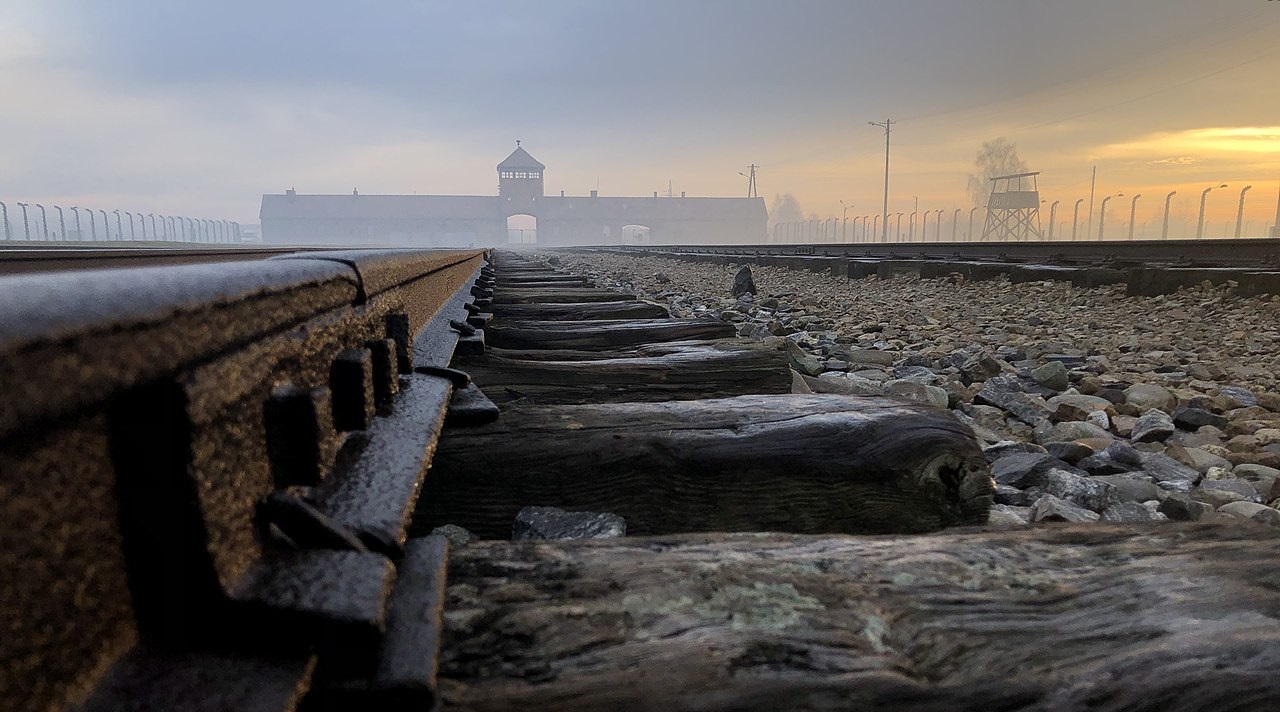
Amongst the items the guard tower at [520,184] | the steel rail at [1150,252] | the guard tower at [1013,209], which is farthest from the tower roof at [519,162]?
the steel rail at [1150,252]

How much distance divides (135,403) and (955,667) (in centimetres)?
73

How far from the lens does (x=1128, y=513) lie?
6.12 feet

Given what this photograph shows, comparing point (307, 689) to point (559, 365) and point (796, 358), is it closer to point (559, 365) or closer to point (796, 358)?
point (559, 365)

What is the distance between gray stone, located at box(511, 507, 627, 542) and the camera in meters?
1.22

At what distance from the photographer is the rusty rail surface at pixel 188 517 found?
17.7 inches

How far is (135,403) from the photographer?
1.80ft

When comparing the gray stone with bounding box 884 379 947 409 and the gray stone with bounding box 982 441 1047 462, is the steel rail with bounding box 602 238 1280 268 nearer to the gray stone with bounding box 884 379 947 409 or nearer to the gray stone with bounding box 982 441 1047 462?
the gray stone with bounding box 884 379 947 409

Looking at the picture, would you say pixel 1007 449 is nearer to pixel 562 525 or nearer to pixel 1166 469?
pixel 1166 469

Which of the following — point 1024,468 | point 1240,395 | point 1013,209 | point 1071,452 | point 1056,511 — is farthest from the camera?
point 1013,209

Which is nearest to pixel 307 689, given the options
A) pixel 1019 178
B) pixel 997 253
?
pixel 997 253

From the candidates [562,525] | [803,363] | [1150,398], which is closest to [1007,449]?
[1150,398]

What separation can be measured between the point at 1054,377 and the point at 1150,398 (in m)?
0.39

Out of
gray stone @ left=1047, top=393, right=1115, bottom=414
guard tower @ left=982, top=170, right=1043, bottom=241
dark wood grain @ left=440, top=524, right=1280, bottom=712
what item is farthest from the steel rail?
guard tower @ left=982, top=170, right=1043, bottom=241

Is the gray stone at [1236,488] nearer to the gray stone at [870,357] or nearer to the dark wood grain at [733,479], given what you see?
the dark wood grain at [733,479]
